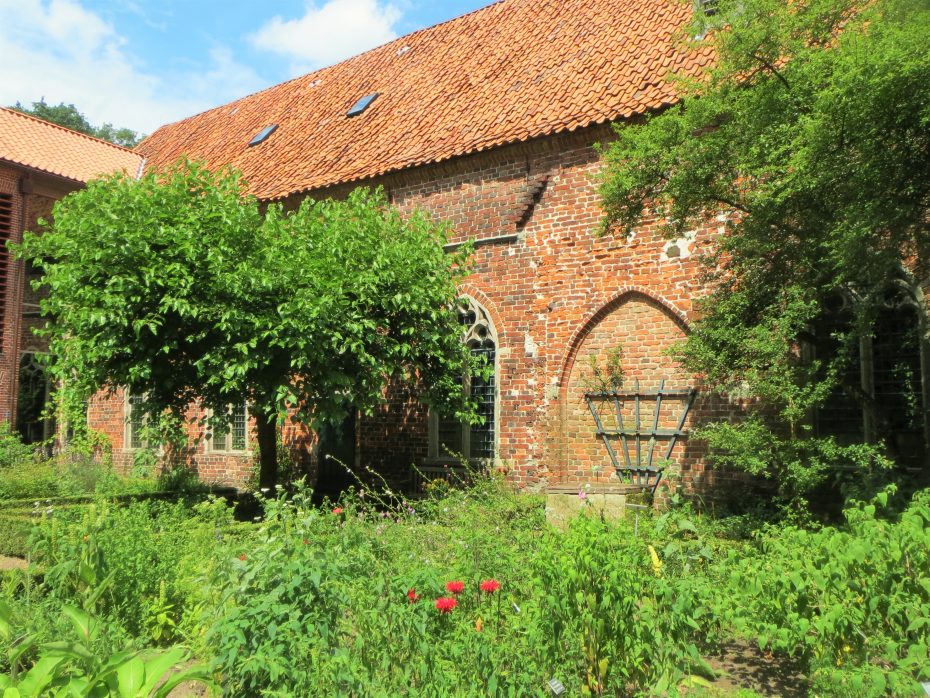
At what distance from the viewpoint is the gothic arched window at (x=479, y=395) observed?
12.5 metres

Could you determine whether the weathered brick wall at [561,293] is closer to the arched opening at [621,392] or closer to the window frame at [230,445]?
the arched opening at [621,392]

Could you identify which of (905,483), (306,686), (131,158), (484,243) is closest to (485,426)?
(484,243)

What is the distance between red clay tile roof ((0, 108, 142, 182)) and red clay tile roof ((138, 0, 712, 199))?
248cm

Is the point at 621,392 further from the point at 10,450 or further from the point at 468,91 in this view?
the point at 10,450

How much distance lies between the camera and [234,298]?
379 inches

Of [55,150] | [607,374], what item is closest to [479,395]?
[607,374]

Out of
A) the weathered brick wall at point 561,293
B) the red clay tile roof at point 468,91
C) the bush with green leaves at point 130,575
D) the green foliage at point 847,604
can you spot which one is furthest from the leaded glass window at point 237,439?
the green foliage at point 847,604

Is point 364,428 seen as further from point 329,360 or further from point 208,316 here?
point 208,316

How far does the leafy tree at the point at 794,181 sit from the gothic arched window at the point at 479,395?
14.4ft

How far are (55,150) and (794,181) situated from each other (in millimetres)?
18186

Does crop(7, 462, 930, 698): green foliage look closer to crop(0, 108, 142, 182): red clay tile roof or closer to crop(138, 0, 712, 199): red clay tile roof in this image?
crop(138, 0, 712, 199): red clay tile roof

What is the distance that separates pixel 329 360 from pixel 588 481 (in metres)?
4.29

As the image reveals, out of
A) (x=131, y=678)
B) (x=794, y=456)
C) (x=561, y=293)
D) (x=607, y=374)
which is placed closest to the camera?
(x=131, y=678)

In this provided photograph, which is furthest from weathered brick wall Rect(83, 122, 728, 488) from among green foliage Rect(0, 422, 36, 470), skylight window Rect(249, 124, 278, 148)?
green foliage Rect(0, 422, 36, 470)
